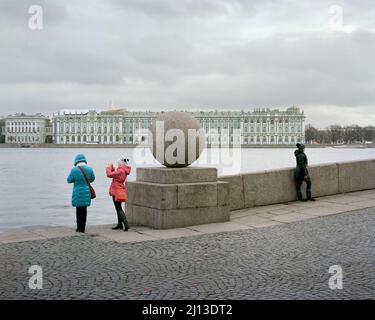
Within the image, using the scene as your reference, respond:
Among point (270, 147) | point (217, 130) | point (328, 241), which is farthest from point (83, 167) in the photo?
point (270, 147)

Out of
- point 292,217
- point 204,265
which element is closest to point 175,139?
point 292,217

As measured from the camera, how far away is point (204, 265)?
5.56m

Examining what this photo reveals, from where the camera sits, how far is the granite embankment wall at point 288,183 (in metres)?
9.41

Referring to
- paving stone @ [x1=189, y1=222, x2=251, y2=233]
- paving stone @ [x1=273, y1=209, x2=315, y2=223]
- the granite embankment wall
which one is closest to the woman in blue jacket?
paving stone @ [x1=189, y1=222, x2=251, y2=233]

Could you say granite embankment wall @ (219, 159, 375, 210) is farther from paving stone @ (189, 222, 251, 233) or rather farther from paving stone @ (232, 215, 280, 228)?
paving stone @ (189, 222, 251, 233)

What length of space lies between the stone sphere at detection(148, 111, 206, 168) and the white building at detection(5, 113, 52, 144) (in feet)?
509

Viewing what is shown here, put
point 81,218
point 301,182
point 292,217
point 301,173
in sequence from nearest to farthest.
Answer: point 81,218 < point 292,217 < point 301,173 < point 301,182

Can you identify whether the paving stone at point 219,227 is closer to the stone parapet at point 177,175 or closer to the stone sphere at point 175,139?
the stone parapet at point 177,175

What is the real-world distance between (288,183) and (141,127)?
13412cm

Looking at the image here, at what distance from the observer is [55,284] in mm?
4863

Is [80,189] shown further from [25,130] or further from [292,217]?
[25,130]

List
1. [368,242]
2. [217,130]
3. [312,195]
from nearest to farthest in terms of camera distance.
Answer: [368,242] < [312,195] < [217,130]
